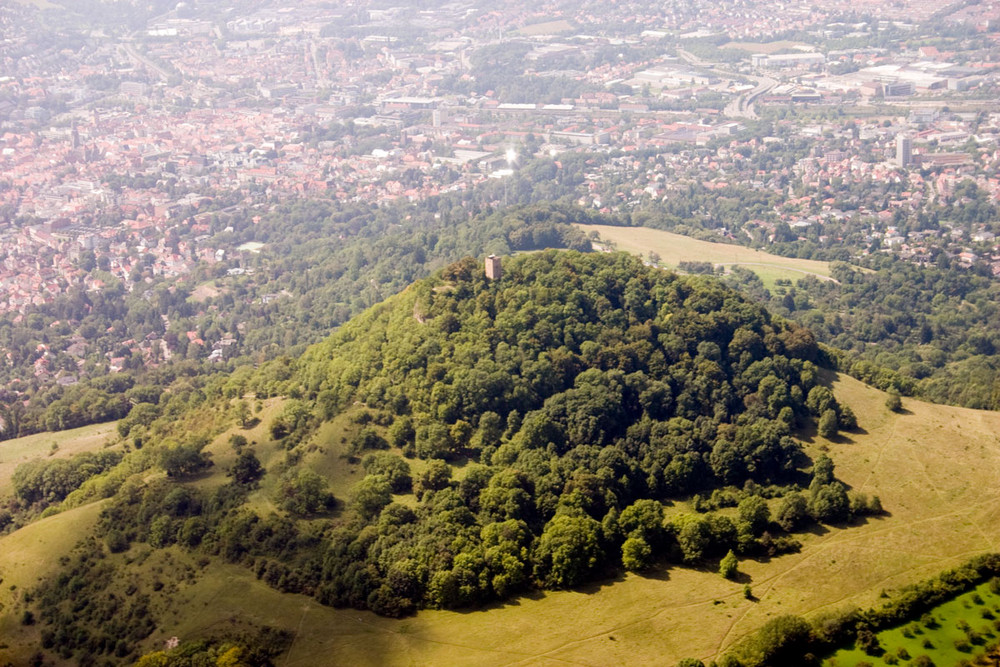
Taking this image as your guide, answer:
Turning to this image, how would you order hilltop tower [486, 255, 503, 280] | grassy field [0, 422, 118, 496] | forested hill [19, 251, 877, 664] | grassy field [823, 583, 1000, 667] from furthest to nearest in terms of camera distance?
hilltop tower [486, 255, 503, 280], grassy field [0, 422, 118, 496], forested hill [19, 251, 877, 664], grassy field [823, 583, 1000, 667]

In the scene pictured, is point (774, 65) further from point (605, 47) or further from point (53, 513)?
point (53, 513)

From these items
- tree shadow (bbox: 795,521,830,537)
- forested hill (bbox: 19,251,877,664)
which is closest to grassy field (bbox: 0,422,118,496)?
forested hill (bbox: 19,251,877,664)

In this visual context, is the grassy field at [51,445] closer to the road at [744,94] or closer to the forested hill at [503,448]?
the forested hill at [503,448]

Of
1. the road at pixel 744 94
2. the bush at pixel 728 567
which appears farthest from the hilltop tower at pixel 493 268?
the road at pixel 744 94

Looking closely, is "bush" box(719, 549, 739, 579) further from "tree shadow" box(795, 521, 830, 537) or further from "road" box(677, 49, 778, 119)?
"road" box(677, 49, 778, 119)

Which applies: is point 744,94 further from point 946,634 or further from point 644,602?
point 946,634

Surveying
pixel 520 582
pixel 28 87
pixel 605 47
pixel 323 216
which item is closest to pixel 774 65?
pixel 605 47
